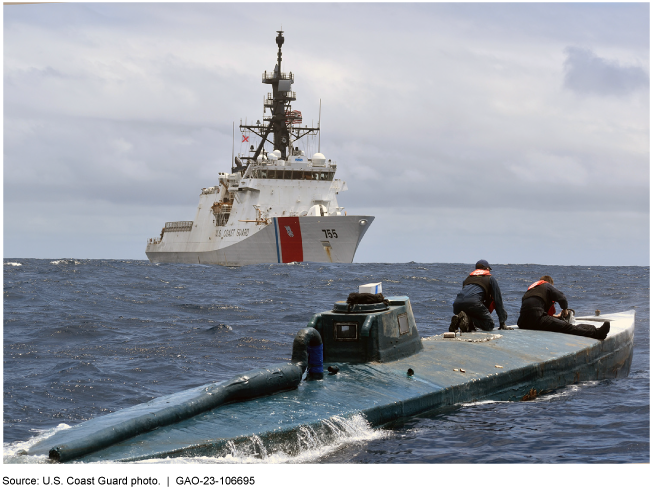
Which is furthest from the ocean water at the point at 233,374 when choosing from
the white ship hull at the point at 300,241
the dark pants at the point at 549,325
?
the white ship hull at the point at 300,241

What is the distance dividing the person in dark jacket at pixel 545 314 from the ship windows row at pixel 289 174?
45147 millimetres

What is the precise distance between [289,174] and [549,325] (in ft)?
150

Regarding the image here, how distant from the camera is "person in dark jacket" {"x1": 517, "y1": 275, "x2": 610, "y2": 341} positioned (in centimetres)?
1310

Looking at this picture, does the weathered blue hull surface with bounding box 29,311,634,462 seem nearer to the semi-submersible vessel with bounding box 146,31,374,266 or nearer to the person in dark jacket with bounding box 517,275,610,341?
the person in dark jacket with bounding box 517,275,610,341

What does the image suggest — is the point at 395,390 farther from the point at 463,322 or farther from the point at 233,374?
the point at 463,322

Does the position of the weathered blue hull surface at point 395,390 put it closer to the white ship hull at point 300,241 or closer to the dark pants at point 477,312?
the dark pants at point 477,312

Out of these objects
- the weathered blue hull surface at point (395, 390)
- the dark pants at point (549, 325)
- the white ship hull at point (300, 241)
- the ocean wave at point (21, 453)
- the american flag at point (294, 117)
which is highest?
the american flag at point (294, 117)

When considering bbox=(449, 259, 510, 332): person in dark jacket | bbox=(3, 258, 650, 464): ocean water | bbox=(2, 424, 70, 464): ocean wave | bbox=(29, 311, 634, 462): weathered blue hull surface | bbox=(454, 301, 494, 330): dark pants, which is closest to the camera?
bbox=(2, 424, 70, 464): ocean wave

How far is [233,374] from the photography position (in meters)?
12.1

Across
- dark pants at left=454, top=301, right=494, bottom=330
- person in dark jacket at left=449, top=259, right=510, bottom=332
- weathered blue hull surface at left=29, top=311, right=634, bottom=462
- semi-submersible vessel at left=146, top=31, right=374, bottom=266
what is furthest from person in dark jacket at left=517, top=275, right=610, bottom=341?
semi-submersible vessel at left=146, top=31, right=374, bottom=266

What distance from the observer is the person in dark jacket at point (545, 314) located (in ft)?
43.0

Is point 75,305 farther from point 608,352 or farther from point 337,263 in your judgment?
point 337,263

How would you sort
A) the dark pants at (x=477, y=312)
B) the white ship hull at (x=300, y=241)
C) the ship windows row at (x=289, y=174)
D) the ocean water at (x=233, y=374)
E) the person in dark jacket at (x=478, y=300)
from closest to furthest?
1. the ocean water at (x=233, y=374)
2. the person in dark jacket at (x=478, y=300)
3. the dark pants at (x=477, y=312)
4. the white ship hull at (x=300, y=241)
5. the ship windows row at (x=289, y=174)

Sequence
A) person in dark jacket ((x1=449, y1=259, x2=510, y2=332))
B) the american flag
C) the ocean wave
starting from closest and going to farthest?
the ocean wave < person in dark jacket ((x1=449, y1=259, x2=510, y2=332)) < the american flag
